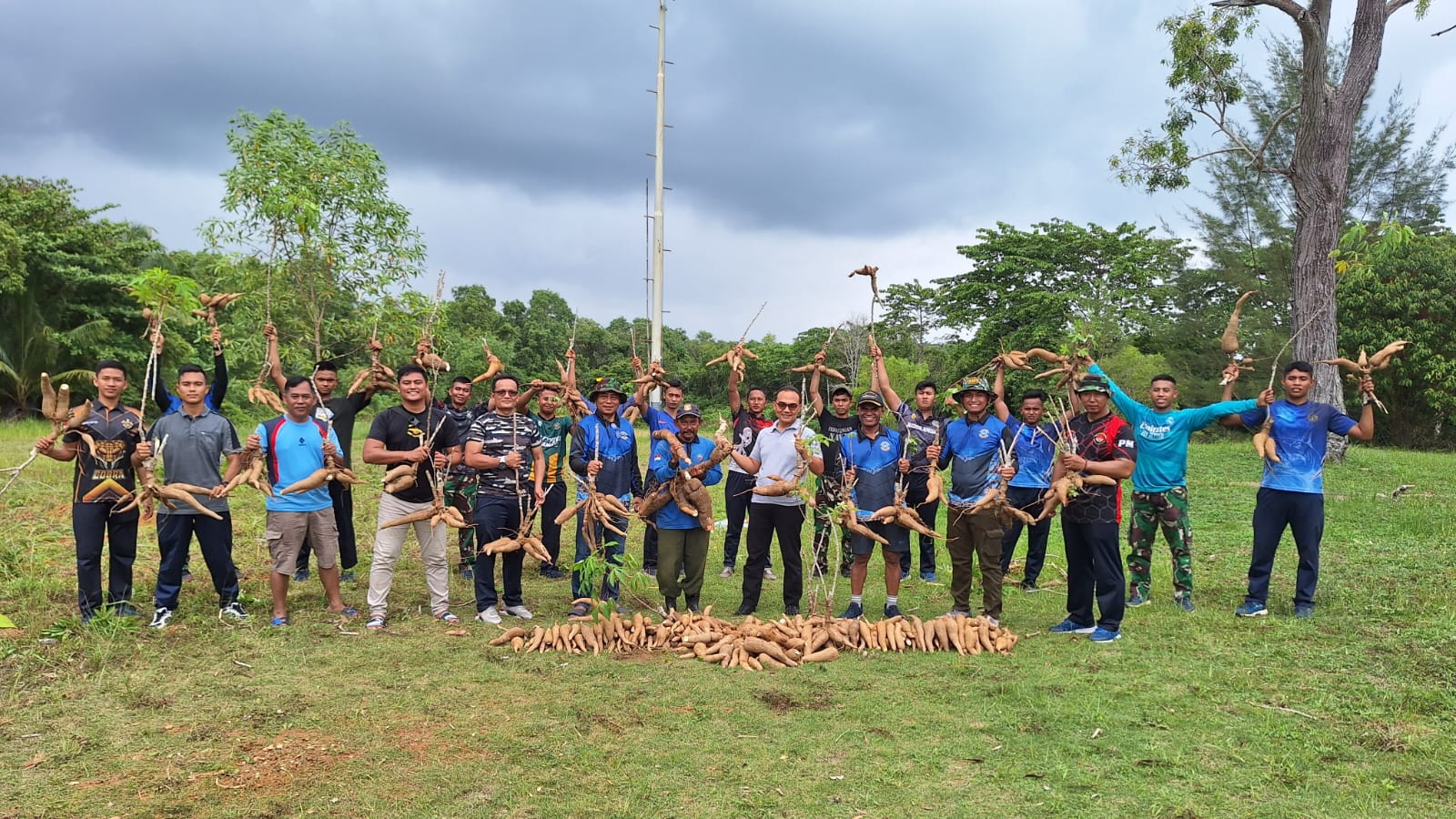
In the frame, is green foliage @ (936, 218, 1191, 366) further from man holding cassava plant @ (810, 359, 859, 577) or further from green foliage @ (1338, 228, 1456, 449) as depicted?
man holding cassava plant @ (810, 359, 859, 577)

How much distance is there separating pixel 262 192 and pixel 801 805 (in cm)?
1088

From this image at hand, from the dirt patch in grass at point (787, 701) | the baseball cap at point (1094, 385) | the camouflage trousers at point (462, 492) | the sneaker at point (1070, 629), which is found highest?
the baseball cap at point (1094, 385)

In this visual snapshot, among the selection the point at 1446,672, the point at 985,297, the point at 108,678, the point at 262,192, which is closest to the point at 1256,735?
the point at 1446,672

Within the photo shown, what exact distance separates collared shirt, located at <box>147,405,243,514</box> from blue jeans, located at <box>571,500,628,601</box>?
105 inches

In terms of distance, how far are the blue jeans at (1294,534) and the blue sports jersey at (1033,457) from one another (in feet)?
5.23

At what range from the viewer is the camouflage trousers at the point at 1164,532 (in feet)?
21.3

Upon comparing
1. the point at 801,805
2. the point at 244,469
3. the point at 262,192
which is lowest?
the point at 801,805

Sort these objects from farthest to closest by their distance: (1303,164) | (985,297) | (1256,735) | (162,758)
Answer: (985,297) < (1303,164) < (1256,735) < (162,758)

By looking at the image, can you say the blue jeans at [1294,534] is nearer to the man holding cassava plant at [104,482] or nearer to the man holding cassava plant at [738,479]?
the man holding cassava plant at [738,479]

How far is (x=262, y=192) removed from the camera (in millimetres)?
10961

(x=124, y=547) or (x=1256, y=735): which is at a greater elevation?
(x=124, y=547)

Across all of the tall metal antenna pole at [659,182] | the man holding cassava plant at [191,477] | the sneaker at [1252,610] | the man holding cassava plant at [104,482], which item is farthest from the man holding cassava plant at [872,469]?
the tall metal antenna pole at [659,182]

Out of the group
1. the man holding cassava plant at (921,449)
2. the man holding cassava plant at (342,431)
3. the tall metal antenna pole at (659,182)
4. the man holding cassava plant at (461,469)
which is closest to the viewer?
the man holding cassava plant at (461,469)

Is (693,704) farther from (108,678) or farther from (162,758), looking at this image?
(108,678)
